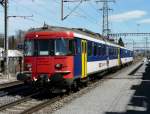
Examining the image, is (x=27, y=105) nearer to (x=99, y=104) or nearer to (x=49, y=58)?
(x=99, y=104)

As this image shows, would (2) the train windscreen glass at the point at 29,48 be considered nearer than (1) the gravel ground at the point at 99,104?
No

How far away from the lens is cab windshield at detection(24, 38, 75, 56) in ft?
60.9

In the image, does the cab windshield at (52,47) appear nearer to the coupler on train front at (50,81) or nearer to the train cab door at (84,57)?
the coupler on train front at (50,81)

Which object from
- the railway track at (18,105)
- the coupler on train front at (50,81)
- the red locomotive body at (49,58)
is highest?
the red locomotive body at (49,58)

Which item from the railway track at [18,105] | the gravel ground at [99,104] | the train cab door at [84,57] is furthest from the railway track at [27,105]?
the train cab door at [84,57]

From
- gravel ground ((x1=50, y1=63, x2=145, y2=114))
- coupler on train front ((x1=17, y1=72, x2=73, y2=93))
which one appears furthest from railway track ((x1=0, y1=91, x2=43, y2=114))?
gravel ground ((x1=50, y1=63, x2=145, y2=114))

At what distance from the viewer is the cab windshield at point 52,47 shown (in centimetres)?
1856

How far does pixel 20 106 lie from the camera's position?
15867 millimetres

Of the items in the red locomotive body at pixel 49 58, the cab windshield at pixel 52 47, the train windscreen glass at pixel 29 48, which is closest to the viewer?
the red locomotive body at pixel 49 58

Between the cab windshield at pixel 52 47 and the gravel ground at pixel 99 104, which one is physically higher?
the cab windshield at pixel 52 47

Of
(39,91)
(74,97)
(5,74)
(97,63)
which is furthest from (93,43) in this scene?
(5,74)

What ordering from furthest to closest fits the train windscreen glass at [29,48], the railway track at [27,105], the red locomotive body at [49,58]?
the train windscreen glass at [29,48] < the red locomotive body at [49,58] < the railway track at [27,105]

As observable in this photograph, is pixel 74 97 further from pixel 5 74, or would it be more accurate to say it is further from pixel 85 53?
pixel 5 74

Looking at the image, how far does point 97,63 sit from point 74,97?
7.48 m
